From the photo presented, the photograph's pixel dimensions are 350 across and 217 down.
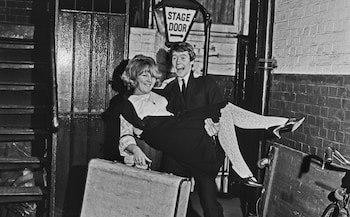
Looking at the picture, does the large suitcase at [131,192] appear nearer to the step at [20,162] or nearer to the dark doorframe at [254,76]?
the step at [20,162]

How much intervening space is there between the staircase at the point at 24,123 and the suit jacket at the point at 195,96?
1132 millimetres

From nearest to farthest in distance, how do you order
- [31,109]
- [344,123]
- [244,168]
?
[344,123] < [244,168] < [31,109]

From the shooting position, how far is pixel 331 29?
4836 millimetres

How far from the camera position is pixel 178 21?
20.4 ft

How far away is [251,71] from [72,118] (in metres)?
2.22

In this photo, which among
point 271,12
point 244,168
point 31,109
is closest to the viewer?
point 244,168

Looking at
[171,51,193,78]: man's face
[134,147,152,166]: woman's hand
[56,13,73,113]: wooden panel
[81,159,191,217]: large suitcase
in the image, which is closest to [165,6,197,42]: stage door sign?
[56,13,73,113]: wooden panel

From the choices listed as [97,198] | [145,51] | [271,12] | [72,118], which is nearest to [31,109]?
[72,118]

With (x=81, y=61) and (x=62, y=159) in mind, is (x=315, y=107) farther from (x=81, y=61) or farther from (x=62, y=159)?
(x=62, y=159)

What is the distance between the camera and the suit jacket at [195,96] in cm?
492

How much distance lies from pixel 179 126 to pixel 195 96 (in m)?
0.30

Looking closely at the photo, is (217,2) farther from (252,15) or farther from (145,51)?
(145,51)

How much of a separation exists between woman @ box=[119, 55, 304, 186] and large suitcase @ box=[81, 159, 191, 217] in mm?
1209

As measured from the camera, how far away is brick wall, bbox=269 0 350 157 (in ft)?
15.3
